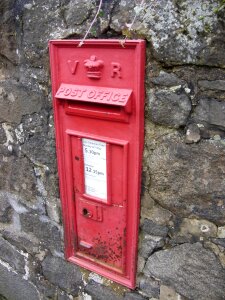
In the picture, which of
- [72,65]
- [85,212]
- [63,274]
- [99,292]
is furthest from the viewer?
[63,274]

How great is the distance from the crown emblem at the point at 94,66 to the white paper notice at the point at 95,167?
271mm

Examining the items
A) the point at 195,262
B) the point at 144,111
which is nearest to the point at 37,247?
the point at 195,262

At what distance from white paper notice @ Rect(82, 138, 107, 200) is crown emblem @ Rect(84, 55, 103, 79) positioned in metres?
0.27

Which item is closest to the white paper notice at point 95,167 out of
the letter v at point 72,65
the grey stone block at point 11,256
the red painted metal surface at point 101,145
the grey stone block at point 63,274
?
the red painted metal surface at point 101,145

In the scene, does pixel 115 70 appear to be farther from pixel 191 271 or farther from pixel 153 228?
pixel 191 271

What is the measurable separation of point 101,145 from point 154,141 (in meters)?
0.22

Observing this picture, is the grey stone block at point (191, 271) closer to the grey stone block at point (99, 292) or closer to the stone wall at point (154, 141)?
the stone wall at point (154, 141)

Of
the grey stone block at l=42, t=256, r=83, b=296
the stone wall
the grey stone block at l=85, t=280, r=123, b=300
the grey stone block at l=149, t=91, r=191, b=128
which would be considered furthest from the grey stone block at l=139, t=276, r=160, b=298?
the grey stone block at l=149, t=91, r=191, b=128

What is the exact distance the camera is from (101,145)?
1400 mm

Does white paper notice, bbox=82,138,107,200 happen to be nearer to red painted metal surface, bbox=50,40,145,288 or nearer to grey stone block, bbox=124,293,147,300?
red painted metal surface, bbox=50,40,145,288

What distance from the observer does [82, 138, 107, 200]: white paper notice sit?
4.66 ft

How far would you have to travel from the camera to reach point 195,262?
136 cm

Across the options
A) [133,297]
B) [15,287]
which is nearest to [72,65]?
[133,297]

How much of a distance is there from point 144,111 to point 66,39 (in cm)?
43
